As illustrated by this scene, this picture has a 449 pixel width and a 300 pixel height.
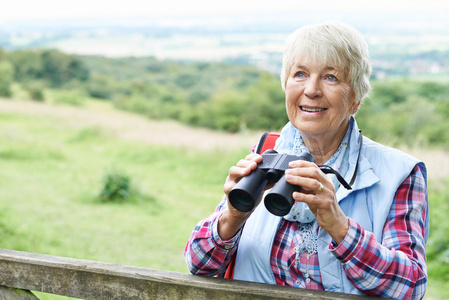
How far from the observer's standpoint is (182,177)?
35.7ft

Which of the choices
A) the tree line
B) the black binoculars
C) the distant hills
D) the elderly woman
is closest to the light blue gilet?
the elderly woman

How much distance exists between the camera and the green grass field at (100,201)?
250 inches

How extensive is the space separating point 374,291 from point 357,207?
266 mm

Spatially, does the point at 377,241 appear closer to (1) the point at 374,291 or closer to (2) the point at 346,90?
(1) the point at 374,291

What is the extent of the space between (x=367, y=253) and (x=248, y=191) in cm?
37

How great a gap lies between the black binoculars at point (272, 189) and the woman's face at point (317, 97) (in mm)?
208

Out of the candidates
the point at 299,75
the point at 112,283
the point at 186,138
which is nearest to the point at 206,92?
the point at 186,138

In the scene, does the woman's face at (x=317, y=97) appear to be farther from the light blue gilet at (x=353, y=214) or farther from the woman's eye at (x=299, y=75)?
the light blue gilet at (x=353, y=214)

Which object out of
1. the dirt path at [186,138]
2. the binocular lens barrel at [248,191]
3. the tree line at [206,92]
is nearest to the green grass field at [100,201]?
the dirt path at [186,138]

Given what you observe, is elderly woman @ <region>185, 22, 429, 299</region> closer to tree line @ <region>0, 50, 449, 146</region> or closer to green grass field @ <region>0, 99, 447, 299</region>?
green grass field @ <region>0, 99, 447, 299</region>

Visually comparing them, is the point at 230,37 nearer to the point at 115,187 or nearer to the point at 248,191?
the point at 115,187

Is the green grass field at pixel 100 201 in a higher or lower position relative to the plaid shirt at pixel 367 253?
lower

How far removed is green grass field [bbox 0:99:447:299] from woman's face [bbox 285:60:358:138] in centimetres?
374

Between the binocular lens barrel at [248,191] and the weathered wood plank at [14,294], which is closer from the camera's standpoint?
the binocular lens barrel at [248,191]
